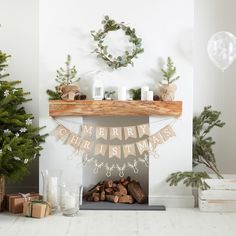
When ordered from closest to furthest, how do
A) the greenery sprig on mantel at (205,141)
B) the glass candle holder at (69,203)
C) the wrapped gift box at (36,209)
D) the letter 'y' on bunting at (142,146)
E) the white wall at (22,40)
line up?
the wrapped gift box at (36,209)
the glass candle holder at (69,203)
the letter 'y' on bunting at (142,146)
the greenery sprig on mantel at (205,141)
the white wall at (22,40)

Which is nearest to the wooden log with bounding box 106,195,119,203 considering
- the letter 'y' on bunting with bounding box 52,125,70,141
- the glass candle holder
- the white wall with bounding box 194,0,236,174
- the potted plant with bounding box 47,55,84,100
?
the glass candle holder

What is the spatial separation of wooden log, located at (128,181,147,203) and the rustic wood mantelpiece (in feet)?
2.36

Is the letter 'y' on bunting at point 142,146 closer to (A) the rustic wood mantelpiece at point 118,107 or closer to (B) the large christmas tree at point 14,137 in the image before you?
(A) the rustic wood mantelpiece at point 118,107

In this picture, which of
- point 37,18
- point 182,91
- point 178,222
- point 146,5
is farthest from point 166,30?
point 178,222

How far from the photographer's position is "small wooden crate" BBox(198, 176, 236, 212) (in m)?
4.48

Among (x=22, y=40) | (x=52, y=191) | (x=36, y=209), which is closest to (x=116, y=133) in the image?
(x=52, y=191)

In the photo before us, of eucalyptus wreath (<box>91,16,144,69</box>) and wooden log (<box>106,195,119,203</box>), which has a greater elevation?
eucalyptus wreath (<box>91,16,144,69</box>)

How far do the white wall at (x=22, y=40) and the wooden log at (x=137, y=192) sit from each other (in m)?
1.05

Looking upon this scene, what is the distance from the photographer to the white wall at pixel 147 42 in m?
4.68

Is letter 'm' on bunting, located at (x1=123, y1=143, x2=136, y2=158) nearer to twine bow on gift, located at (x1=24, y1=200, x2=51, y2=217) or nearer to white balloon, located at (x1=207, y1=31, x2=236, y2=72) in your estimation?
twine bow on gift, located at (x1=24, y1=200, x2=51, y2=217)

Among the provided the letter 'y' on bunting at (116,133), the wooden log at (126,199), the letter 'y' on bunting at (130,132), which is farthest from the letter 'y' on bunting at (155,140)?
the wooden log at (126,199)

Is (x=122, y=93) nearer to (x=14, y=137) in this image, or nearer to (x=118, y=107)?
(x=118, y=107)

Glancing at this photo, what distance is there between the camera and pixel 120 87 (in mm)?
4637

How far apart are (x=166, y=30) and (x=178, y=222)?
1803 mm
